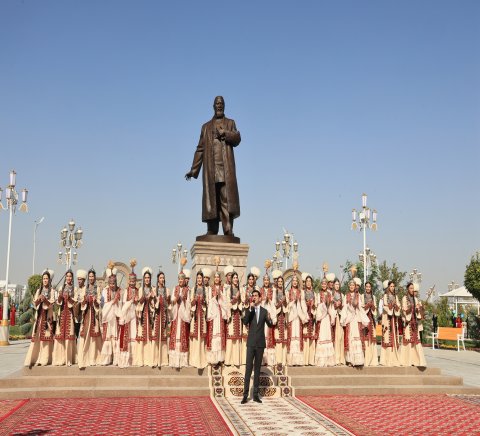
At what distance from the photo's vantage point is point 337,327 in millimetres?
11469

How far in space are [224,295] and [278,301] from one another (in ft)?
3.44

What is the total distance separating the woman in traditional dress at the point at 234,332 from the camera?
10.7 meters

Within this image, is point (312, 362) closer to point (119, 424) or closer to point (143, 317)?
point (143, 317)

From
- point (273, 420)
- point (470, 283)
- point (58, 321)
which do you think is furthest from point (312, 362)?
point (470, 283)

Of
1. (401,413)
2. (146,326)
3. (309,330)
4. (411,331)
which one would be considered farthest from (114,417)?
(411,331)

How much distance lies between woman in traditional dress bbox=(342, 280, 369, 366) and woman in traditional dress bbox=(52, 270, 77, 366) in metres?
5.10

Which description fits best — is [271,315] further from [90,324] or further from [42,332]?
[42,332]

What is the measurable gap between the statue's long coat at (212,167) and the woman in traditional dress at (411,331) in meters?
4.13

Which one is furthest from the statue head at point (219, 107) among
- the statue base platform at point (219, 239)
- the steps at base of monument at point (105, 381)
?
the steps at base of monument at point (105, 381)

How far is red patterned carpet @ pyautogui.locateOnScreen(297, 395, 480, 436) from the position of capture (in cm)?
709

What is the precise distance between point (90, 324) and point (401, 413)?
220 inches

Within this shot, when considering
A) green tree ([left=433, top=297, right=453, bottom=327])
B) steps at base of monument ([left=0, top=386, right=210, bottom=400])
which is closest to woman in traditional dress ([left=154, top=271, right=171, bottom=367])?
steps at base of monument ([left=0, top=386, right=210, bottom=400])

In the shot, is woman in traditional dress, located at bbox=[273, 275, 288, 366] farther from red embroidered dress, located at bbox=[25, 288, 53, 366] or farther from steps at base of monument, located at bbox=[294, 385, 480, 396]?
red embroidered dress, located at bbox=[25, 288, 53, 366]

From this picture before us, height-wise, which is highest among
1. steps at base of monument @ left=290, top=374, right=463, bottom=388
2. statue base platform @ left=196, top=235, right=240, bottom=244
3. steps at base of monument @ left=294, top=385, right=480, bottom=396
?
statue base platform @ left=196, top=235, right=240, bottom=244
